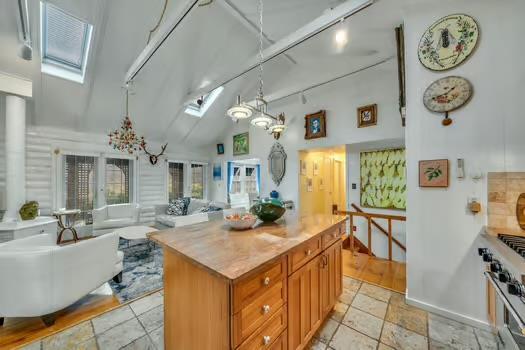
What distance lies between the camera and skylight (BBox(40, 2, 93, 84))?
9.82 ft

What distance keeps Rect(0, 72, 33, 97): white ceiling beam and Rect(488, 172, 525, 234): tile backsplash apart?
6.31m

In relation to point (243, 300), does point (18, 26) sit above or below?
above

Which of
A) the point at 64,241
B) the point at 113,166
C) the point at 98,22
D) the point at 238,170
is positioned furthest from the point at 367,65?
the point at 64,241

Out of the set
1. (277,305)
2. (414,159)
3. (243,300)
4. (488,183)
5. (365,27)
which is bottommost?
(277,305)

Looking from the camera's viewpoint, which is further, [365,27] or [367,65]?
[367,65]

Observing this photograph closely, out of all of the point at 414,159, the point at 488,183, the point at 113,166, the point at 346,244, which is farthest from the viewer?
the point at 113,166

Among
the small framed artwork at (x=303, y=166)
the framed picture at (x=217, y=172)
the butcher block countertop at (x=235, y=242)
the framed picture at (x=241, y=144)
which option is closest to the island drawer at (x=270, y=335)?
the butcher block countertop at (x=235, y=242)

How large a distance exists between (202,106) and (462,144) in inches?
216

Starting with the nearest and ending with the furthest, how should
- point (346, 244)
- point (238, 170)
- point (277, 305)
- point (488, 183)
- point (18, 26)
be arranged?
point (277, 305) < point (488, 183) < point (18, 26) < point (346, 244) < point (238, 170)

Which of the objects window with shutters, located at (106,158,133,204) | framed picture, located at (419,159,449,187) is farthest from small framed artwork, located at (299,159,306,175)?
window with shutters, located at (106,158,133,204)

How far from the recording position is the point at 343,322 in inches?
75.5

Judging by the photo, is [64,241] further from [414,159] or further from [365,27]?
[365,27]

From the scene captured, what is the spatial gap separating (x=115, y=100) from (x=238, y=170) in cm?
394

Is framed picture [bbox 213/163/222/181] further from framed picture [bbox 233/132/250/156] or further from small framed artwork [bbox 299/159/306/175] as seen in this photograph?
small framed artwork [bbox 299/159/306/175]
